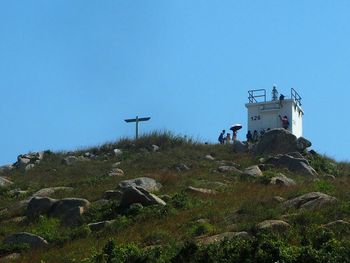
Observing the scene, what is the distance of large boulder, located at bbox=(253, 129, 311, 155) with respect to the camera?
106 ft

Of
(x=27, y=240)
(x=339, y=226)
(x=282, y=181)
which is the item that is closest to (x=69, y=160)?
(x=282, y=181)

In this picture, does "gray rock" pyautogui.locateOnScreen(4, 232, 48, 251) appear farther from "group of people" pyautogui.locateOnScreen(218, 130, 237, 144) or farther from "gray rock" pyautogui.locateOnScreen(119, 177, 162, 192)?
"group of people" pyautogui.locateOnScreen(218, 130, 237, 144)

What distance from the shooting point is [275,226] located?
1488cm

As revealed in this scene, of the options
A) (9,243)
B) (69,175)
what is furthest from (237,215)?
(69,175)

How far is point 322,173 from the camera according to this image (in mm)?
28516

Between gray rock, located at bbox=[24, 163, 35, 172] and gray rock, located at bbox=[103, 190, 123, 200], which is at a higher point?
gray rock, located at bbox=[24, 163, 35, 172]

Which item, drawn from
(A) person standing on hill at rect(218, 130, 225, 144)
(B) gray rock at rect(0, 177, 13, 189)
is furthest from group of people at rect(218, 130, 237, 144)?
(B) gray rock at rect(0, 177, 13, 189)

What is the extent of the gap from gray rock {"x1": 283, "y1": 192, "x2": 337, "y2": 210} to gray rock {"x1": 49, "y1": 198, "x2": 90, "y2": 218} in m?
6.71

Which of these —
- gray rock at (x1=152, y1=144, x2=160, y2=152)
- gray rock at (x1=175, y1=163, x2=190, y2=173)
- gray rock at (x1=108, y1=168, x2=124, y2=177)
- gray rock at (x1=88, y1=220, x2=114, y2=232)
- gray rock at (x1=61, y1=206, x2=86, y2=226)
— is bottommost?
gray rock at (x1=88, y1=220, x2=114, y2=232)

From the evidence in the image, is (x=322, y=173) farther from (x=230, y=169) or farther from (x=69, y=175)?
(x=69, y=175)

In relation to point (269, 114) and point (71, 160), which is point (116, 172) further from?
point (269, 114)

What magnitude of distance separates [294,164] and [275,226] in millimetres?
13250

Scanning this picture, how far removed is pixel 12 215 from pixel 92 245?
7005 millimetres

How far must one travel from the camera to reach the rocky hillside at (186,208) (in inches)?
524
